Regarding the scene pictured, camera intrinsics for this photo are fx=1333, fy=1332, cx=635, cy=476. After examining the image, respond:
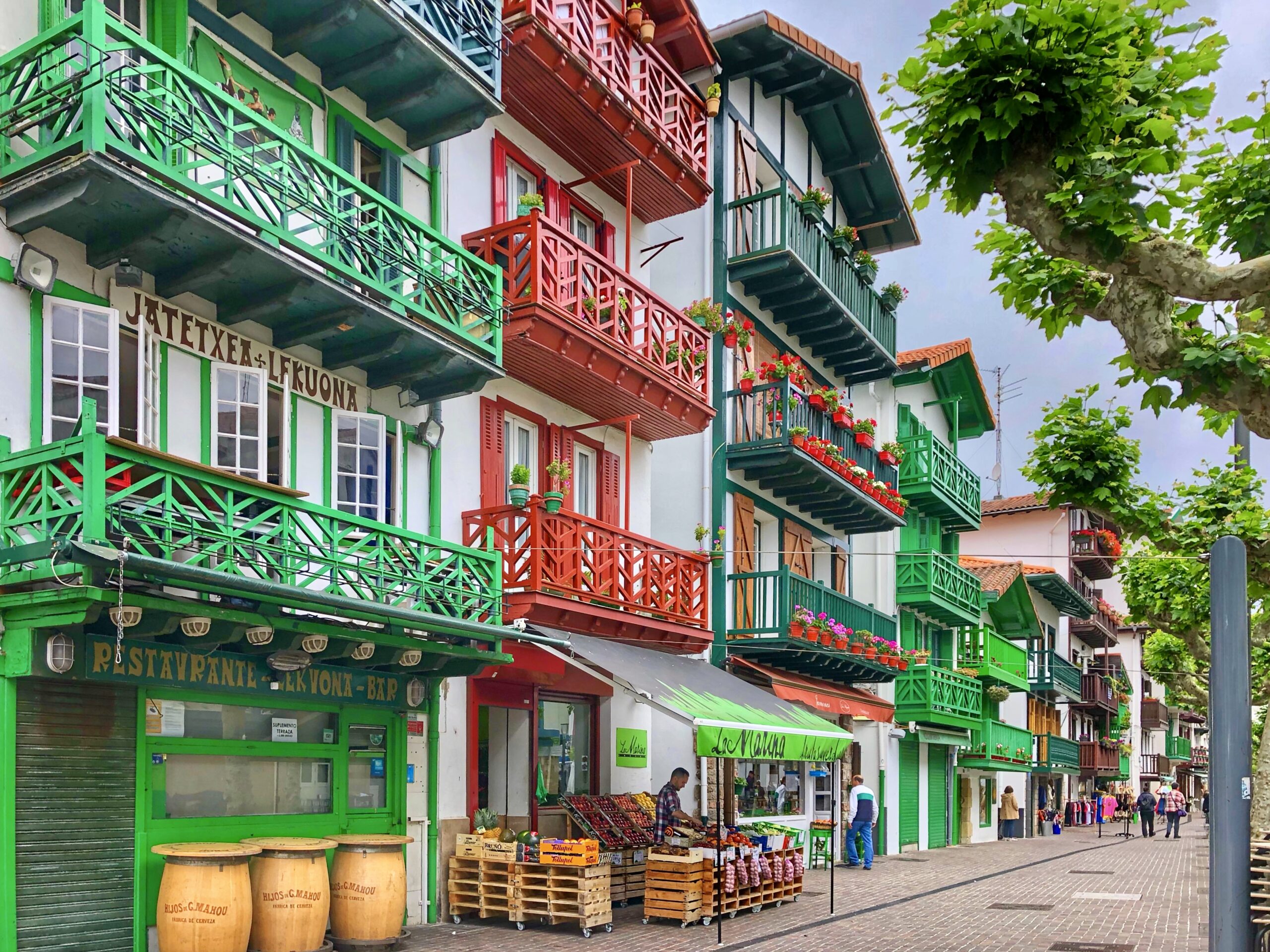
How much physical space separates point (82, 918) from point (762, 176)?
729 inches

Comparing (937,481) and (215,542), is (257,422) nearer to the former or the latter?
(215,542)

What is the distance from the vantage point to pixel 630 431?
1830 cm

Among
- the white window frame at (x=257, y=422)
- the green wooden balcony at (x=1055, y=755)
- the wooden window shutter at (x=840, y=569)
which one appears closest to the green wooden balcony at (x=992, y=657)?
the green wooden balcony at (x=1055, y=755)

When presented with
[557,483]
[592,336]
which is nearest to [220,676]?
[557,483]

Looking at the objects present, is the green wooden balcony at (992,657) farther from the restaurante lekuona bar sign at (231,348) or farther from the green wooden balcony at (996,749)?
the restaurante lekuona bar sign at (231,348)

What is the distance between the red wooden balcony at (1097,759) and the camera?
5819 cm

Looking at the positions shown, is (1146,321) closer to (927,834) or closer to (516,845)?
(516,845)

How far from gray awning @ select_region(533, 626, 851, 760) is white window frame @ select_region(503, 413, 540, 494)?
2.18 metres

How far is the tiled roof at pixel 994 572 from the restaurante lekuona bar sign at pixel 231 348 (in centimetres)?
3071

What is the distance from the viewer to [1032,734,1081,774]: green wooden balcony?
159 feet

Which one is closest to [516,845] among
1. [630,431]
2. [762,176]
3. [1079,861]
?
[630,431]

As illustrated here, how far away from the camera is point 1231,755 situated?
8.55m

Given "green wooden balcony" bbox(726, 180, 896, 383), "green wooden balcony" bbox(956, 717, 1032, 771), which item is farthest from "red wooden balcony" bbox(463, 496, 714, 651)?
"green wooden balcony" bbox(956, 717, 1032, 771)

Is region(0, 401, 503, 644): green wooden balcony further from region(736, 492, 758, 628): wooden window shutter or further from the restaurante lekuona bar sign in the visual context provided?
region(736, 492, 758, 628): wooden window shutter
